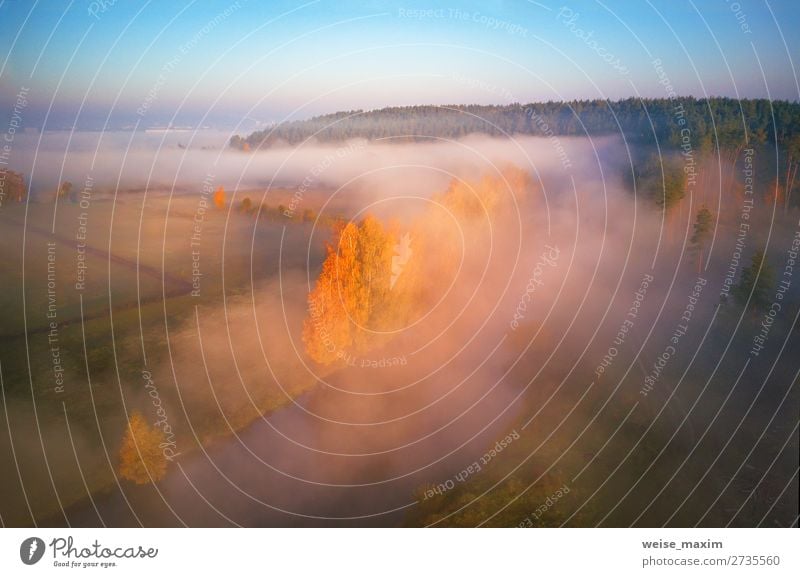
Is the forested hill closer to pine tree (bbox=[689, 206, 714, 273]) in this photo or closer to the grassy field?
pine tree (bbox=[689, 206, 714, 273])

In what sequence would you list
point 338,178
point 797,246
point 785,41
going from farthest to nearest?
point 797,246, point 338,178, point 785,41

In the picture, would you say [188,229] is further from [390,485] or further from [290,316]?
[390,485]

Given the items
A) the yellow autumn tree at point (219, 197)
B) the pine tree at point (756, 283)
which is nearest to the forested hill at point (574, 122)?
the yellow autumn tree at point (219, 197)

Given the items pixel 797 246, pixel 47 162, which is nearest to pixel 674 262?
pixel 797 246

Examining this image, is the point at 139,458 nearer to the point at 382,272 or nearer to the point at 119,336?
the point at 119,336

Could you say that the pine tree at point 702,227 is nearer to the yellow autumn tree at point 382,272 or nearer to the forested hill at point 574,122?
the forested hill at point 574,122
